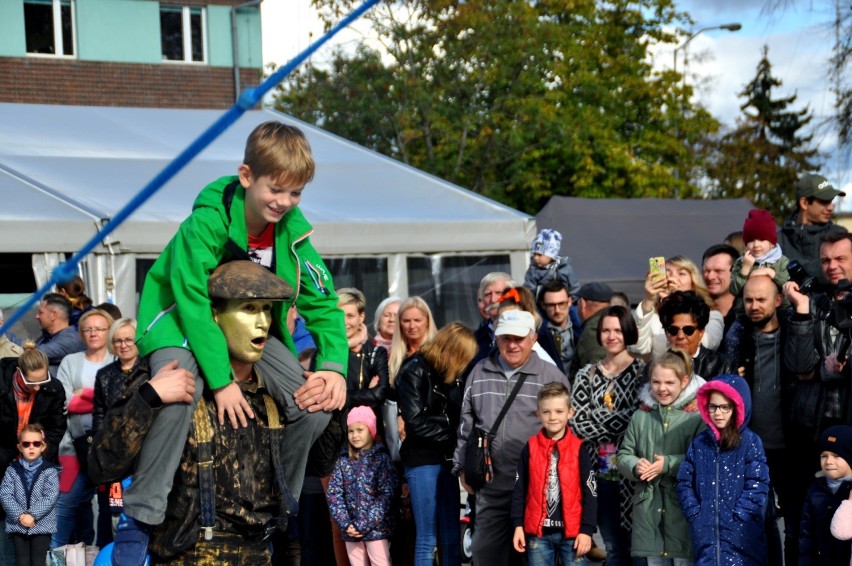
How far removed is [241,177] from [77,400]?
5850mm

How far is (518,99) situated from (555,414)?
21529 millimetres

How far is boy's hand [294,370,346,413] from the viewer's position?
4.38 meters

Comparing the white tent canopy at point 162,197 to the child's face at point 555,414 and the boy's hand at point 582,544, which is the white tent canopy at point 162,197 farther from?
the boy's hand at point 582,544

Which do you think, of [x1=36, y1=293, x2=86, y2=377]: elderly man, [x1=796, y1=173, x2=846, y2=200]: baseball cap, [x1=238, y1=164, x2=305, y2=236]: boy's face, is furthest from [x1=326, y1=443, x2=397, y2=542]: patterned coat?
[x1=238, y1=164, x2=305, y2=236]: boy's face

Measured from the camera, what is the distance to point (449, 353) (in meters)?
8.30

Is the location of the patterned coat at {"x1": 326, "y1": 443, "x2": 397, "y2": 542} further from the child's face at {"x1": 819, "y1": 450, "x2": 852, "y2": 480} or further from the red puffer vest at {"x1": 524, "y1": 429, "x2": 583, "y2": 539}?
the child's face at {"x1": 819, "y1": 450, "x2": 852, "y2": 480}

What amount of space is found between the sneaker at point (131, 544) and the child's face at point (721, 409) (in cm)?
359

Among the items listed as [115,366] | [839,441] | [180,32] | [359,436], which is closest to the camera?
[839,441]

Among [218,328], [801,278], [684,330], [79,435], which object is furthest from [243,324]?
[79,435]

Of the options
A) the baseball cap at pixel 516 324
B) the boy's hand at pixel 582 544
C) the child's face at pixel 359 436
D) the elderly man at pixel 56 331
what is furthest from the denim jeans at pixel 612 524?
the elderly man at pixel 56 331

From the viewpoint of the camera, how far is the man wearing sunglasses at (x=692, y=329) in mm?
7473

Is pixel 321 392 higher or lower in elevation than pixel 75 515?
higher

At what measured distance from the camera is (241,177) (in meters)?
4.20

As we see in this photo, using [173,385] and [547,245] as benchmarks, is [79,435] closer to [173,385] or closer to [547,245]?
[547,245]
